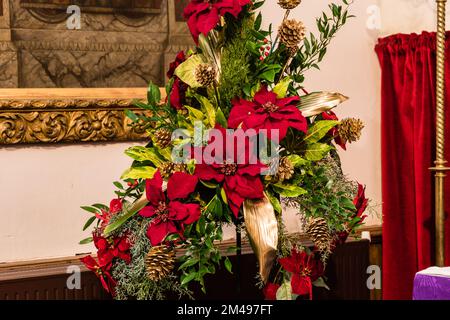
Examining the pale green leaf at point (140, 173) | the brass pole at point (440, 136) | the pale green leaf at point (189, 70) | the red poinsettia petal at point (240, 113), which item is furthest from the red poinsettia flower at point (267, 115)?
the brass pole at point (440, 136)

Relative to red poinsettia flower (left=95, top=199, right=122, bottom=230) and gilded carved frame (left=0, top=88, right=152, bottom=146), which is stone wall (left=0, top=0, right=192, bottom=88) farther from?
red poinsettia flower (left=95, top=199, right=122, bottom=230)

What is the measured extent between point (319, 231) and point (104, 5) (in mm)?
997

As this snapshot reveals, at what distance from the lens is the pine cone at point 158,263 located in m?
1.28

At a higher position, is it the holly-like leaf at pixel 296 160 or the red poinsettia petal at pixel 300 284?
the holly-like leaf at pixel 296 160

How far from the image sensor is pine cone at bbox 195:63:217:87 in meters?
1.32

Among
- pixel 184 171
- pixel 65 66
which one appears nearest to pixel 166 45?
pixel 65 66

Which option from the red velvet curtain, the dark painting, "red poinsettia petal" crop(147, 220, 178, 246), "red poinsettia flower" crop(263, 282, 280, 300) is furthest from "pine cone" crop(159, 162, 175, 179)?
the red velvet curtain

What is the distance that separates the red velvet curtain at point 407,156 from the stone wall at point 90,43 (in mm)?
793

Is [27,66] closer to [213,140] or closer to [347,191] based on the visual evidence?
[213,140]

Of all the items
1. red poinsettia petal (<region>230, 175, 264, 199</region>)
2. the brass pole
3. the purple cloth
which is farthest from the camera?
the brass pole

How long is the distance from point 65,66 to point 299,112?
0.85 metres

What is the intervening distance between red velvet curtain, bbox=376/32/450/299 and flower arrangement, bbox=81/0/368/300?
0.92 metres

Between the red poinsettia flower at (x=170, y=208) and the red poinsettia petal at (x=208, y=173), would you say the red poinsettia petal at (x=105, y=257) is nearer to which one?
the red poinsettia flower at (x=170, y=208)

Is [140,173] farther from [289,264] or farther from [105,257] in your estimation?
[289,264]
